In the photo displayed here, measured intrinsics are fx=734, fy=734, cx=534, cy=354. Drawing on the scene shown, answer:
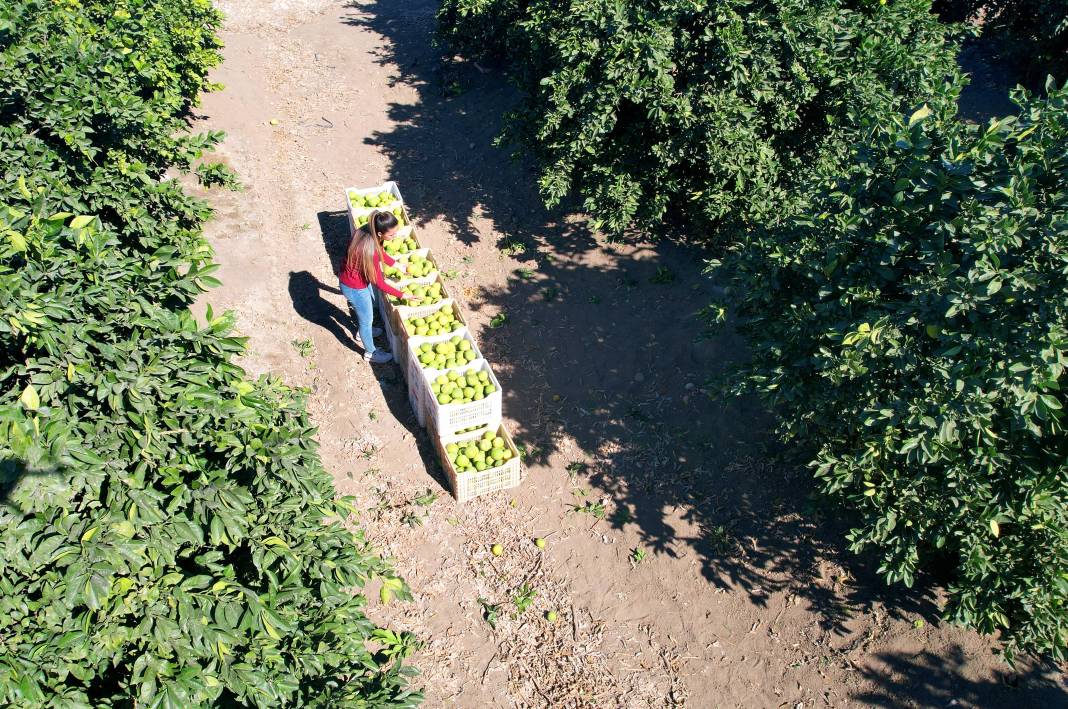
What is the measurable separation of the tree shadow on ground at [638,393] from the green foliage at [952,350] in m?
1.27

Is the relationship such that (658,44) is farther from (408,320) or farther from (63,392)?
(63,392)

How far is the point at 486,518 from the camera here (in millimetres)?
8117

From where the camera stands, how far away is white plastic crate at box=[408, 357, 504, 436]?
789 cm

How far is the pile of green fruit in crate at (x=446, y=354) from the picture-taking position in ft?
27.7

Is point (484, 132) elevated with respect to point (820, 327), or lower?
lower

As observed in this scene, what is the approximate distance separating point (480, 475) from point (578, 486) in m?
1.20

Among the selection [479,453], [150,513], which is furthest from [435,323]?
[150,513]

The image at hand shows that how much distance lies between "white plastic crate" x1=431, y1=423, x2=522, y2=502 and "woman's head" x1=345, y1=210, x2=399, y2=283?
2.23 meters

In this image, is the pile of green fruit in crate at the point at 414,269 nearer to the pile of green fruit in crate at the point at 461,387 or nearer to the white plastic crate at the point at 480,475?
the pile of green fruit in crate at the point at 461,387

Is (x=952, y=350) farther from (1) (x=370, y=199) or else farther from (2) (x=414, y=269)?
(1) (x=370, y=199)

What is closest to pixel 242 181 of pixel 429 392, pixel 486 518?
pixel 429 392

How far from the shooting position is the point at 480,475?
7.99m

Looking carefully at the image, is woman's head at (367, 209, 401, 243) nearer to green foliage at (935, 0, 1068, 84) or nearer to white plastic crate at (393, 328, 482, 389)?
white plastic crate at (393, 328, 482, 389)

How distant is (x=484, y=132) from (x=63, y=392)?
11.2m
